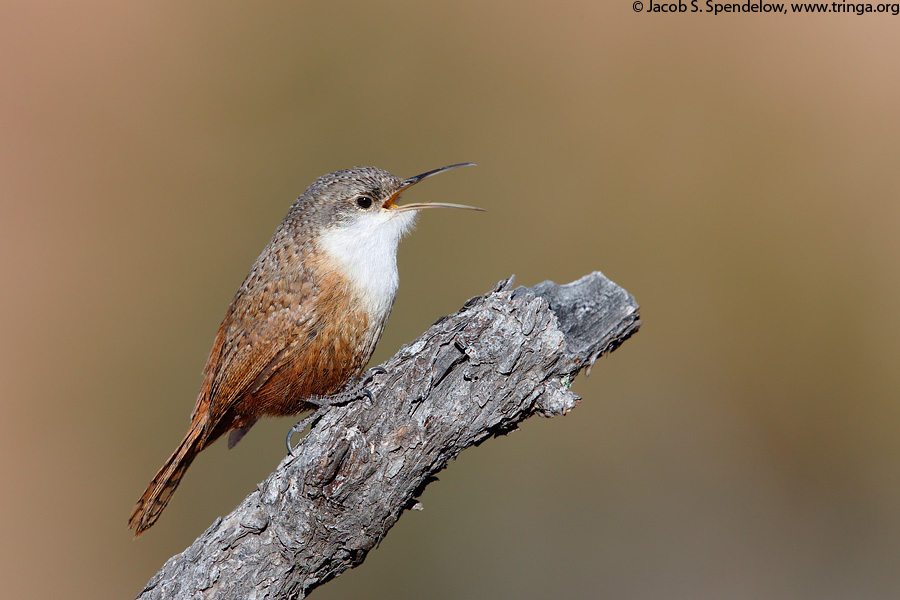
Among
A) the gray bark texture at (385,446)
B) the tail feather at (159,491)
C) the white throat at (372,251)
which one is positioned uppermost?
the white throat at (372,251)

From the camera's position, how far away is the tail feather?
3.28m

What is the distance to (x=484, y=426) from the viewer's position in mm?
2479

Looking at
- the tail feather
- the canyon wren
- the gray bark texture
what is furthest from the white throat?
the tail feather

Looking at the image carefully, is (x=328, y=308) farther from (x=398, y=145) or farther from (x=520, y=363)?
(x=398, y=145)

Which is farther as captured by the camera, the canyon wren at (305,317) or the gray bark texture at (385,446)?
the canyon wren at (305,317)

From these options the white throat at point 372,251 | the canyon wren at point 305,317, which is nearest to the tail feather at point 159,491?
the canyon wren at point 305,317

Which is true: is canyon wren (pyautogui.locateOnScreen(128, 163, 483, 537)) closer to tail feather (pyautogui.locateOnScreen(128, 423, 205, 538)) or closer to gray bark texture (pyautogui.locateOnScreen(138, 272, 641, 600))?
tail feather (pyautogui.locateOnScreen(128, 423, 205, 538))

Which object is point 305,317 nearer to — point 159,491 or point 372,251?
point 372,251

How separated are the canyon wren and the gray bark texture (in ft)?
2.38

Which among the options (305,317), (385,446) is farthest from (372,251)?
(385,446)

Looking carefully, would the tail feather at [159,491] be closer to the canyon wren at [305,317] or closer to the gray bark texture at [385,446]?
the canyon wren at [305,317]

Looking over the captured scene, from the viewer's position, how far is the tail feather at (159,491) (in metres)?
3.28

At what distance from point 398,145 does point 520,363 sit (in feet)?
13.1

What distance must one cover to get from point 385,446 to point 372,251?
48.9 inches
